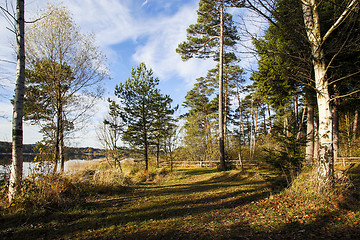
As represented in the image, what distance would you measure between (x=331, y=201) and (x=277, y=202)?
1.06 metres

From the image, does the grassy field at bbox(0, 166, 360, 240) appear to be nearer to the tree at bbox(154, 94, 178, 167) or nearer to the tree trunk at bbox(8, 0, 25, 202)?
the tree trunk at bbox(8, 0, 25, 202)

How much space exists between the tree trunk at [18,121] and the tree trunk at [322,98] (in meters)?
7.22

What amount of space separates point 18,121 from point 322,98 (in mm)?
7673

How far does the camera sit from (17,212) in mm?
4035

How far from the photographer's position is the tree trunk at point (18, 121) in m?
4.38

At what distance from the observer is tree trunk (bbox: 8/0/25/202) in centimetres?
438

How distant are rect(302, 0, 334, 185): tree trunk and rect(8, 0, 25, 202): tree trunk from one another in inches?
Result: 284

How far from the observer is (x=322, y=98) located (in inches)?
173

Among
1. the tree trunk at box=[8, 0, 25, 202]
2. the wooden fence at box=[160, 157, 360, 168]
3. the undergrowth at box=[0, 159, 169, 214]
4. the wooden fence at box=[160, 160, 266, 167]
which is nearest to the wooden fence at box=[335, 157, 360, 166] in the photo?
the wooden fence at box=[160, 157, 360, 168]

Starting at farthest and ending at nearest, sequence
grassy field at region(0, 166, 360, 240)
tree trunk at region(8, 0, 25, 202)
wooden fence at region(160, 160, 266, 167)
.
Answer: wooden fence at region(160, 160, 266, 167) → tree trunk at region(8, 0, 25, 202) → grassy field at region(0, 166, 360, 240)

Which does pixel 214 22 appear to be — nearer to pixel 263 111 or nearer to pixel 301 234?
pixel 301 234

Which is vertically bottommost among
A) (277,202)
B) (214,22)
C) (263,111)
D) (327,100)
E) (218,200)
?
(218,200)

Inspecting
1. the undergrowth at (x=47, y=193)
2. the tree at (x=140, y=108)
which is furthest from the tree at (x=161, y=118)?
the undergrowth at (x=47, y=193)

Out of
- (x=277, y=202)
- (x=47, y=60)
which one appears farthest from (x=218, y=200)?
(x=47, y=60)
